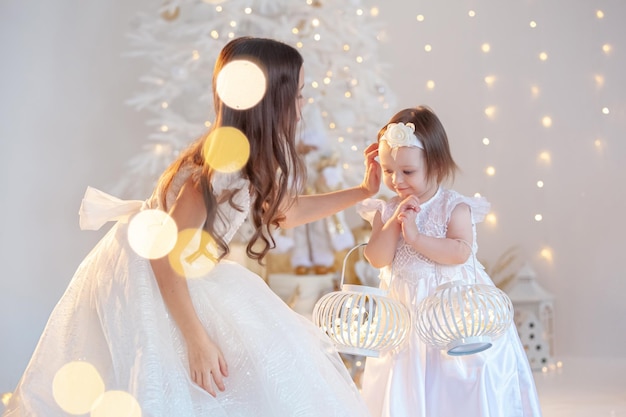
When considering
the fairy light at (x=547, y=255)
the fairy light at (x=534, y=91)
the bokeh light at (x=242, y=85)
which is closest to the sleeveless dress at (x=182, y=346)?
the bokeh light at (x=242, y=85)

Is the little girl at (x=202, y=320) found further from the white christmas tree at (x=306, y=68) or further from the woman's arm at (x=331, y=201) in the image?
the white christmas tree at (x=306, y=68)

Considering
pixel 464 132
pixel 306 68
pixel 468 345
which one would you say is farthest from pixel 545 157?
pixel 468 345

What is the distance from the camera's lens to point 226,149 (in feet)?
4.87

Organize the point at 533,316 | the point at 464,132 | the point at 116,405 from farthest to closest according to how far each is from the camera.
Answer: the point at 464,132 → the point at 533,316 → the point at 116,405

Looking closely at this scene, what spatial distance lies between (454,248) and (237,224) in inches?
21.8

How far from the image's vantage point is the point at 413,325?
6.20 feet

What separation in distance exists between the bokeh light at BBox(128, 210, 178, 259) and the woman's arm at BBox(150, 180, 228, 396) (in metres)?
0.02

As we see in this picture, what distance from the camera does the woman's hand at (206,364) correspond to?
1348 millimetres

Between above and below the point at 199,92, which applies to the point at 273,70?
below

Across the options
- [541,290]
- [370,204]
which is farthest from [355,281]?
[370,204]

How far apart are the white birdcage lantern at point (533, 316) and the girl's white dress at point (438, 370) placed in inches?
86.2

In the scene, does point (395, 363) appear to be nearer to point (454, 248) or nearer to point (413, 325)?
point (413, 325)

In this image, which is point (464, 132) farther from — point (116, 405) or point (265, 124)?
point (116, 405)

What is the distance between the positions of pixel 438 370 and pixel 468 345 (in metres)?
0.21
